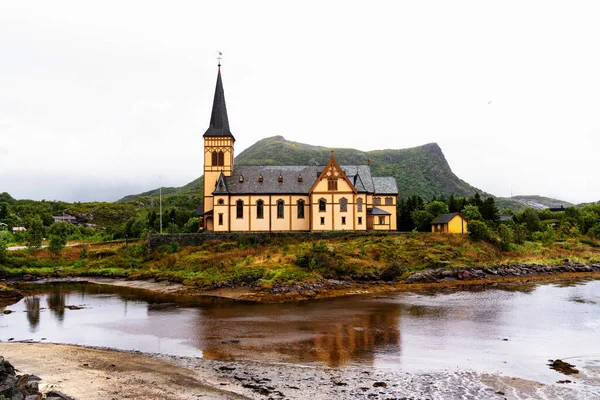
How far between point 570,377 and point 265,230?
1817 inches

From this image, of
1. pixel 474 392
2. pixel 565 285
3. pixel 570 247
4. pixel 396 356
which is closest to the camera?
pixel 474 392

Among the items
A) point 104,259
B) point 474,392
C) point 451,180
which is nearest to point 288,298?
point 474,392

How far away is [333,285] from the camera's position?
4659 centimetres

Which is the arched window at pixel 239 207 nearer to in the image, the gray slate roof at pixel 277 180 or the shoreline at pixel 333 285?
the gray slate roof at pixel 277 180

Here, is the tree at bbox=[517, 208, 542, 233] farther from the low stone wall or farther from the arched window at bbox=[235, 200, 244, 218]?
the arched window at bbox=[235, 200, 244, 218]

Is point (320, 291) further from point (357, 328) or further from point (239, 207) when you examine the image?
point (239, 207)

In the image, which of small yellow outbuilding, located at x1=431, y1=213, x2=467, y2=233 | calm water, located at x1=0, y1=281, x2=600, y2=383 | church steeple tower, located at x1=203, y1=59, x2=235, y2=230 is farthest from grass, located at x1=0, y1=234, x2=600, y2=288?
church steeple tower, located at x1=203, y1=59, x2=235, y2=230

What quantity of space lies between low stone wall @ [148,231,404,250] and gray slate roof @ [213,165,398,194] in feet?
21.2

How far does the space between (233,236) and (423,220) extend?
3078 cm

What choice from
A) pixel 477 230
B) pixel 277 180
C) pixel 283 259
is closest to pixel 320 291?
pixel 283 259

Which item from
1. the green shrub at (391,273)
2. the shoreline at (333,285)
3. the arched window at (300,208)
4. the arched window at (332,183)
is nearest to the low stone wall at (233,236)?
the arched window at (300,208)

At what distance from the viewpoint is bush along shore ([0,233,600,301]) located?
47.2 m

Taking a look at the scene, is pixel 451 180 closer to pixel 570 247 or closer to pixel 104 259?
pixel 570 247

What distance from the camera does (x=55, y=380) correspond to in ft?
62.4
